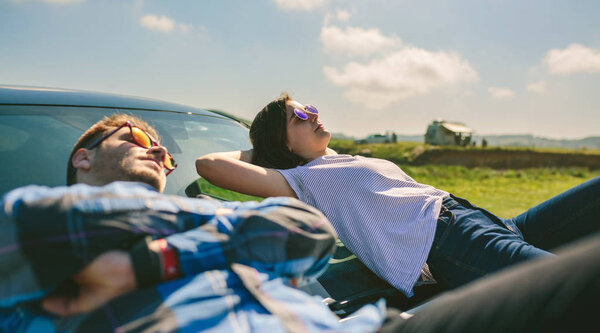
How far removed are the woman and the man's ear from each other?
617mm

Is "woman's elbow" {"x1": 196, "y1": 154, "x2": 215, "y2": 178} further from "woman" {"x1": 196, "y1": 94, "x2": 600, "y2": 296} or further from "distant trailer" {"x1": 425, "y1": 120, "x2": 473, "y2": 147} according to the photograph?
"distant trailer" {"x1": 425, "y1": 120, "x2": 473, "y2": 147}

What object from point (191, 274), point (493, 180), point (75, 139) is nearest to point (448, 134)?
point (493, 180)

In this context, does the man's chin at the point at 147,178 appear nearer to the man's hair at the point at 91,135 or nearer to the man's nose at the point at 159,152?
the man's nose at the point at 159,152

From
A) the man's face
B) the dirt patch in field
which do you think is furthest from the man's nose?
the dirt patch in field

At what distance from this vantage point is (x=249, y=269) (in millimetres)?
1106

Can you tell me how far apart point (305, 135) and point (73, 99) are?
1.38 m

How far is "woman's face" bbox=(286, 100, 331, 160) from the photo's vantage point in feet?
7.93

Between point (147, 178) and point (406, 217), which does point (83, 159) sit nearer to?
point (147, 178)

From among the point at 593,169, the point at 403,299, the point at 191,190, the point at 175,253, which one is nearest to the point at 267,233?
the point at 175,253

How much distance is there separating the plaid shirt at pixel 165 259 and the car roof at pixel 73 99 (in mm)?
1126

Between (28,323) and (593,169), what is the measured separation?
3161cm

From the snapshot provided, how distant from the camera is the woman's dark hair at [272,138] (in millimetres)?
2336

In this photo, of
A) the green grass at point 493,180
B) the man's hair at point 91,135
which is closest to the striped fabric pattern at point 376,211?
the man's hair at point 91,135

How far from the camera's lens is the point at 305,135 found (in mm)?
2414
